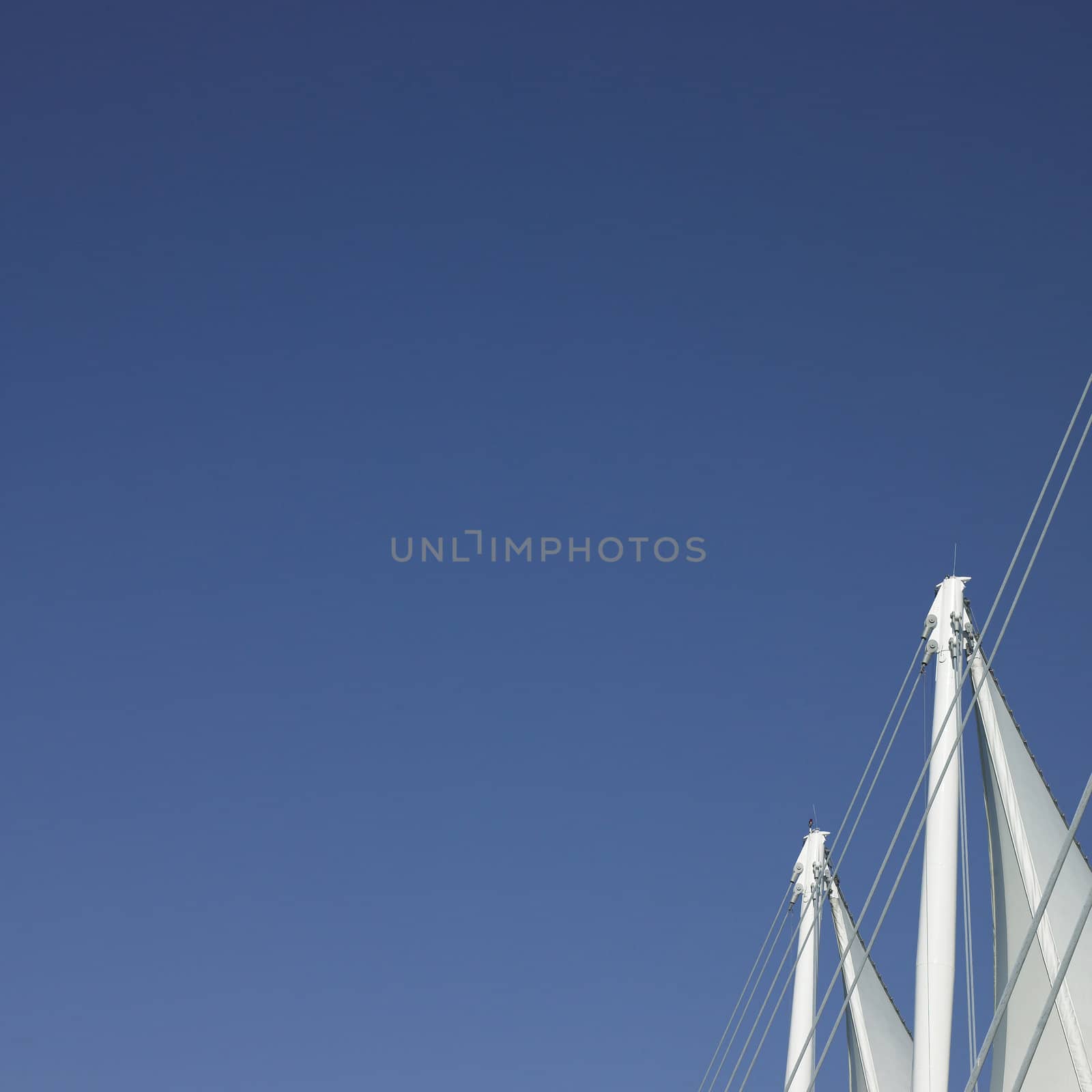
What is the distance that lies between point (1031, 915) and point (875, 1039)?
37.6 feet

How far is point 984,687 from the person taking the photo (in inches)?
1260

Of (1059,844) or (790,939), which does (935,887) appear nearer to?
(1059,844)

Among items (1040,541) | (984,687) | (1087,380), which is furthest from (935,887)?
(1087,380)

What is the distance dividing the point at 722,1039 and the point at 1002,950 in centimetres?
1342

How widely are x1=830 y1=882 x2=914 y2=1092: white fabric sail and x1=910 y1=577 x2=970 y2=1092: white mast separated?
31.8ft

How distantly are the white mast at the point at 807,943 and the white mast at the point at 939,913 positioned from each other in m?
12.6

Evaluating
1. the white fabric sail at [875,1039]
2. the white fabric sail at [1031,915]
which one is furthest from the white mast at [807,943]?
the white fabric sail at [1031,915]

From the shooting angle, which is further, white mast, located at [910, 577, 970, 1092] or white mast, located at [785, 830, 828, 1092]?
white mast, located at [785, 830, 828, 1092]

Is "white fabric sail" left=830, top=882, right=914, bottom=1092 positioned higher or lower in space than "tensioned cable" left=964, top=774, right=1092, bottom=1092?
higher

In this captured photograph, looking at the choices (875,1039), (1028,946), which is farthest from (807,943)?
(1028,946)

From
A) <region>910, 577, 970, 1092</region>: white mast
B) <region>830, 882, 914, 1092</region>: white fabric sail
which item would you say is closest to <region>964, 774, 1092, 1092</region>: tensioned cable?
<region>910, 577, 970, 1092</region>: white mast

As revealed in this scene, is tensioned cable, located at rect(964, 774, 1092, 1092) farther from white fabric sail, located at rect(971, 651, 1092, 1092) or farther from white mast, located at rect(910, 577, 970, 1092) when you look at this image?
white fabric sail, located at rect(971, 651, 1092, 1092)

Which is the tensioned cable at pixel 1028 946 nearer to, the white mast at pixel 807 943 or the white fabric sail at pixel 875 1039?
the white fabric sail at pixel 875 1039

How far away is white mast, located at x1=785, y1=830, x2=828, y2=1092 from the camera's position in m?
41.9
